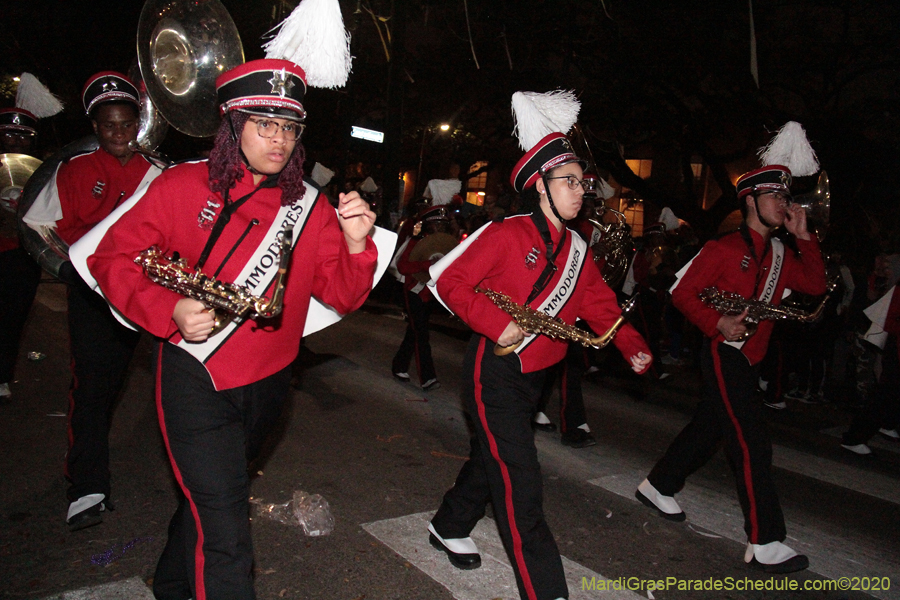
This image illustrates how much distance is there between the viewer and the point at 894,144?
1321 centimetres

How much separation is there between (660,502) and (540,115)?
2.68 meters

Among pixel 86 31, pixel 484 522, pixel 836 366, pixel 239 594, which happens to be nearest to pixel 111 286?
pixel 239 594

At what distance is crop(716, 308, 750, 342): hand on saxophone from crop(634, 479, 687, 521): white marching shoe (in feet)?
4.09

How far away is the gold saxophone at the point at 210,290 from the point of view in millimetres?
2379

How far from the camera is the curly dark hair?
104 inches

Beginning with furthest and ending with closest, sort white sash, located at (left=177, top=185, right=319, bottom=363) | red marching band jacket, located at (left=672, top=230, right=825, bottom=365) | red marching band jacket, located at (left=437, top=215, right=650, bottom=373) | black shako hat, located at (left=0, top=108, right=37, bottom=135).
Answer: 1. black shako hat, located at (left=0, top=108, right=37, bottom=135)
2. red marching band jacket, located at (left=672, top=230, right=825, bottom=365)
3. red marching band jacket, located at (left=437, top=215, right=650, bottom=373)
4. white sash, located at (left=177, top=185, right=319, bottom=363)

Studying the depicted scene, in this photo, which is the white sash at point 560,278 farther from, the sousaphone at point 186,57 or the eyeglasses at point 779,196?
the eyeglasses at point 779,196

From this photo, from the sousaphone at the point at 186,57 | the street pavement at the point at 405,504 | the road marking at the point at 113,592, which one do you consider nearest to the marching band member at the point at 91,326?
the street pavement at the point at 405,504

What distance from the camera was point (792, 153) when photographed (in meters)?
5.59

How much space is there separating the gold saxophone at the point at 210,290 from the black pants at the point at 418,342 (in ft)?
17.9

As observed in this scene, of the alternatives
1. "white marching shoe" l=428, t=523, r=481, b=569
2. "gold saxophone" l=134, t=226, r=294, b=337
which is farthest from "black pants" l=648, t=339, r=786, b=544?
"gold saxophone" l=134, t=226, r=294, b=337

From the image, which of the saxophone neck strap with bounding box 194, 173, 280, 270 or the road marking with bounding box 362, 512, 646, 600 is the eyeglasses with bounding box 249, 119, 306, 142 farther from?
the road marking with bounding box 362, 512, 646, 600

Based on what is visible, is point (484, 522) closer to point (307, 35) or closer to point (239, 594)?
point (239, 594)

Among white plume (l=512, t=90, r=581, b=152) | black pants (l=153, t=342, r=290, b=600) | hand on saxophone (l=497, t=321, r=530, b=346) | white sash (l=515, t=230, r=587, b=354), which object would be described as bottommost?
black pants (l=153, t=342, r=290, b=600)
